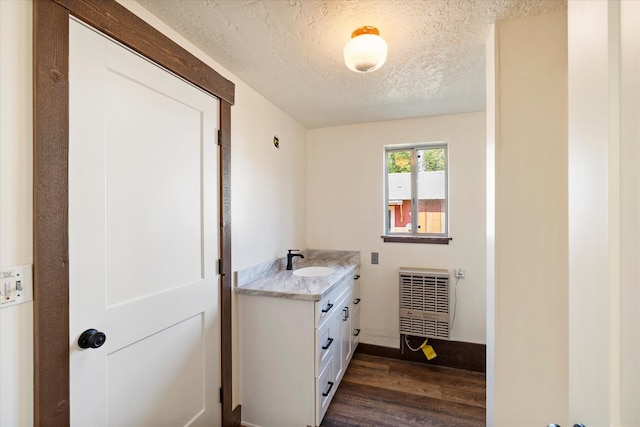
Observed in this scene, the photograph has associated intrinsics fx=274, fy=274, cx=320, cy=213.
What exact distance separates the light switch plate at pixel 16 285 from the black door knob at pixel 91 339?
0.22m

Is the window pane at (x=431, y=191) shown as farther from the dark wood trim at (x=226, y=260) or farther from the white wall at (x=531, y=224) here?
the dark wood trim at (x=226, y=260)

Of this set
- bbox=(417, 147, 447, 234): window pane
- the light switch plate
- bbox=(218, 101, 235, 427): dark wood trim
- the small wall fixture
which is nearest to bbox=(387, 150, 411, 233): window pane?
bbox=(417, 147, 447, 234): window pane

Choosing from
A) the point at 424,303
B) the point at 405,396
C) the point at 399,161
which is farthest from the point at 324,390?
the point at 399,161

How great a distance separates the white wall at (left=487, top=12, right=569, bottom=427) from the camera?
1.25 metres

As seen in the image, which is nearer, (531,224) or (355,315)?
(531,224)

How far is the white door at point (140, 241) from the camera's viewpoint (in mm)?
995

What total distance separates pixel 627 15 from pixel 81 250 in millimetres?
1546

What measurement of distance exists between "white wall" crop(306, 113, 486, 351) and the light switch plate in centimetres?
231

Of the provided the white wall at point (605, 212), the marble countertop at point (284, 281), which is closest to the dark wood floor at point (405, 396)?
the marble countertop at point (284, 281)

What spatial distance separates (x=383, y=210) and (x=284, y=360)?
1664 millimetres

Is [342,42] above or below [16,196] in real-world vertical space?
above

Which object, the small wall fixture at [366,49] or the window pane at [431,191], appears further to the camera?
the window pane at [431,191]

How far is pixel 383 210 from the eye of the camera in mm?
2785

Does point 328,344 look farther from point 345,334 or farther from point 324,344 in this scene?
point 345,334
